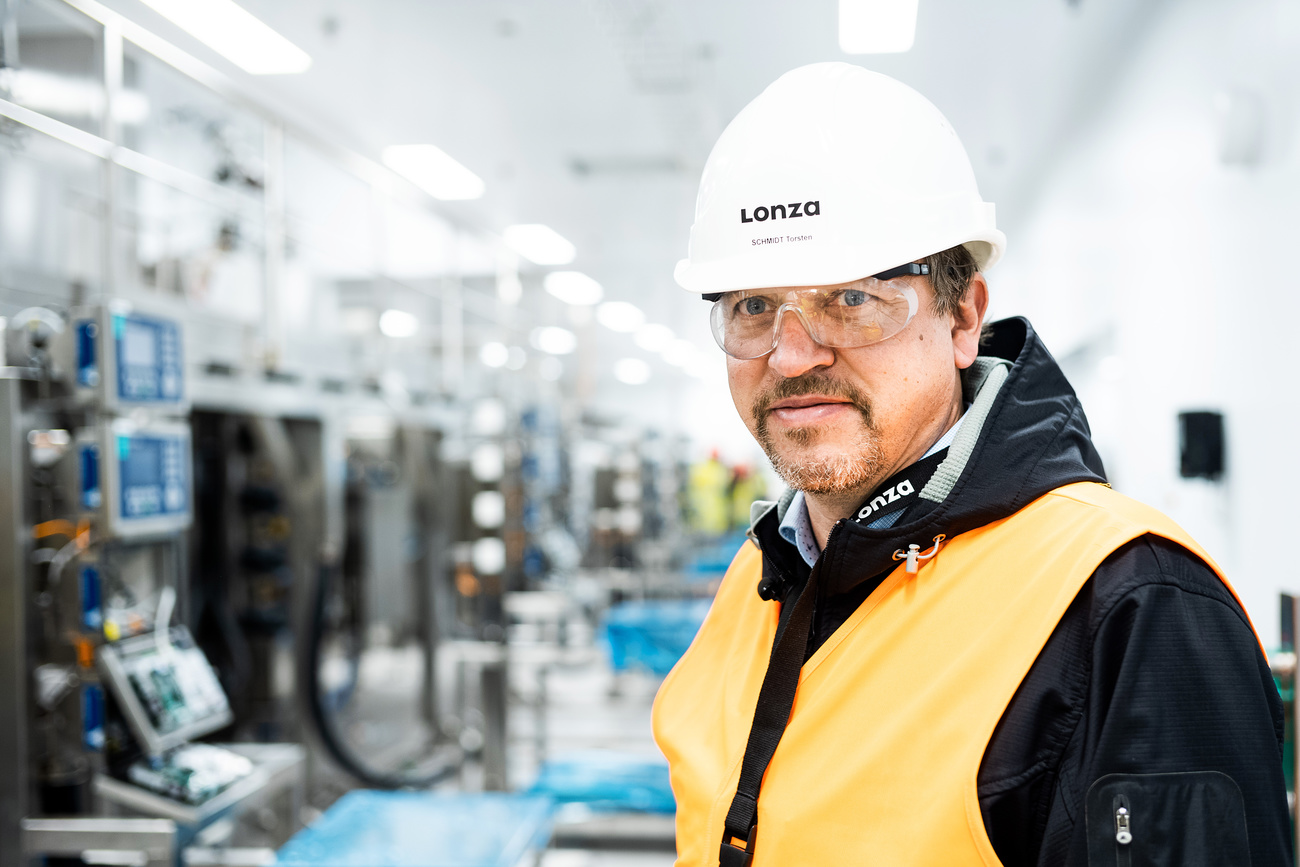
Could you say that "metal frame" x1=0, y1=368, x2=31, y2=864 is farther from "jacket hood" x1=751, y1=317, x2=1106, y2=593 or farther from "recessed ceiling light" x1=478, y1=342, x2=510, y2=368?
"recessed ceiling light" x1=478, y1=342, x2=510, y2=368

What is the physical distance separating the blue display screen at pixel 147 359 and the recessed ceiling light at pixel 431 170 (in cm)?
288

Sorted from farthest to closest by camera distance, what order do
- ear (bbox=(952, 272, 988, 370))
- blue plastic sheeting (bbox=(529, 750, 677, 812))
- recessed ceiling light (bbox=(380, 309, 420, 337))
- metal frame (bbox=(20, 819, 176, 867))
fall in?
recessed ceiling light (bbox=(380, 309, 420, 337)) → blue plastic sheeting (bbox=(529, 750, 677, 812)) → metal frame (bbox=(20, 819, 176, 867)) → ear (bbox=(952, 272, 988, 370))

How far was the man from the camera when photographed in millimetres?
865

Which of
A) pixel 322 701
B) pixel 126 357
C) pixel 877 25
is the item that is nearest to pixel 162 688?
pixel 126 357

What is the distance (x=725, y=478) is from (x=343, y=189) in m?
7.32

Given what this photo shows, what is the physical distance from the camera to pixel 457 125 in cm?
668

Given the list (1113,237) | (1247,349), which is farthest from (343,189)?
(1247,349)

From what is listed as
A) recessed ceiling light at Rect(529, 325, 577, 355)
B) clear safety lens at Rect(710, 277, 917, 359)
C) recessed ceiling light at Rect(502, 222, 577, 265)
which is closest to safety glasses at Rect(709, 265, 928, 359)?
clear safety lens at Rect(710, 277, 917, 359)

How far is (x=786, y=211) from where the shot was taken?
1210mm

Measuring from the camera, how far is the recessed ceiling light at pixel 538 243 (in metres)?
7.84

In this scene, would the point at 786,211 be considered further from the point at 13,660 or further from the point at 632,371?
the point at 632,371

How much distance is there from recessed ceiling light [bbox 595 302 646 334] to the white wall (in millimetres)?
7113

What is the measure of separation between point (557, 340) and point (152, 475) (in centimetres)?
1259

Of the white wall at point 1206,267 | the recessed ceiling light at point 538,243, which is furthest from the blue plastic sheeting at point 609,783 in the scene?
the recessed ceiling light at point 538,243
